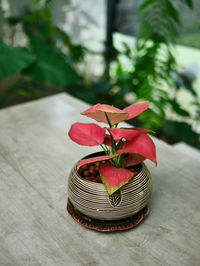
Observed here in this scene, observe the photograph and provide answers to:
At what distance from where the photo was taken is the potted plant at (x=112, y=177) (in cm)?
62

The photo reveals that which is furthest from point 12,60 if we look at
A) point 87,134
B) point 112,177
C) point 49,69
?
point 112,177

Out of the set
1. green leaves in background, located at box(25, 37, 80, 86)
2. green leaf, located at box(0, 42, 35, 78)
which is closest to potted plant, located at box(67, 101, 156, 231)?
green leaf, located at box(0, 42, 35, 78)

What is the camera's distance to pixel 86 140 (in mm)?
670

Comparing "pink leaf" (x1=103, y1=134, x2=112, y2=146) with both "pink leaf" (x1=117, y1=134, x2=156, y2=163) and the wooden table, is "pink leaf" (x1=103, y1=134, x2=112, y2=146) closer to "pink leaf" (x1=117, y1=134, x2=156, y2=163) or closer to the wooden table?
"pink leaf" (x1=117, y1=134, x2=156, y2=163)

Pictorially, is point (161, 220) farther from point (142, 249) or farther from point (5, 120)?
point (5, 120)

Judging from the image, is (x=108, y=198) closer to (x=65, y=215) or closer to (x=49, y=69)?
(x=65, y=215)

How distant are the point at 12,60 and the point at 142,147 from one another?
1050mm

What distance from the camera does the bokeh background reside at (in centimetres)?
166

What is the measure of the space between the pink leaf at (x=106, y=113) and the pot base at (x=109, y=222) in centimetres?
21

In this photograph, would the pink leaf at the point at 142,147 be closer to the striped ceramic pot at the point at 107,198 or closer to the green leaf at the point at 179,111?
the striped ceramic pot at the point at 107,198

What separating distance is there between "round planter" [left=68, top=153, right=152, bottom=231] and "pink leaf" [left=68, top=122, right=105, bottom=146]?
7 cm

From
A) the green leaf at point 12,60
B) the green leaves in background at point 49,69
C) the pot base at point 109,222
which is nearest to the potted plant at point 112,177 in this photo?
the pot base at point 109,222

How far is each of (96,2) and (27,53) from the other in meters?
1.14

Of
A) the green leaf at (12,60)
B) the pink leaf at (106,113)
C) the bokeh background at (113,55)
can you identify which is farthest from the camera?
the bokeh background at (113,55)
